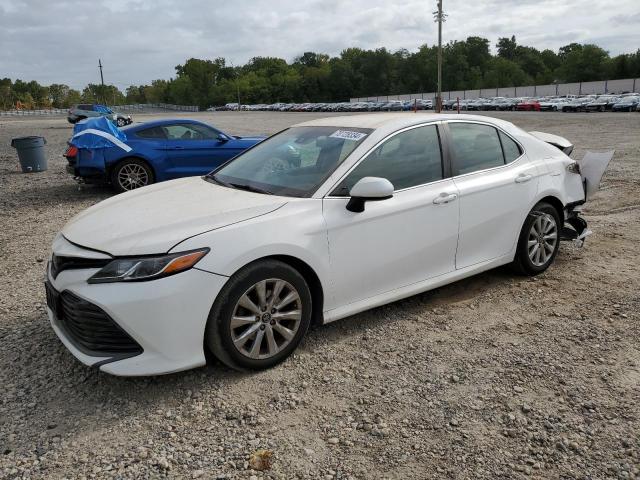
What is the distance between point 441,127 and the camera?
4508 mm

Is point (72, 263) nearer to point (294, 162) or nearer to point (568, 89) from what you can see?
point (294, 162)

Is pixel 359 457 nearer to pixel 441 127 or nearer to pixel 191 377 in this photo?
pixel 191 377

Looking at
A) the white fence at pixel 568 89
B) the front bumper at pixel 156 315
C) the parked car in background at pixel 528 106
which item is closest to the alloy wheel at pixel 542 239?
the front bumper at pixel 156 315

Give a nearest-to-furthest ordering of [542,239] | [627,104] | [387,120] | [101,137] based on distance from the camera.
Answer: [387,120]
[542,239]
[101,137]
[627,104]

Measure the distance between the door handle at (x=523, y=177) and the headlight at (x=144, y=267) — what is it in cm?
296

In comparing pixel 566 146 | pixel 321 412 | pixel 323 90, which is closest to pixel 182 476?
pixel 321 412

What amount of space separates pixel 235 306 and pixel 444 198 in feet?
6.06

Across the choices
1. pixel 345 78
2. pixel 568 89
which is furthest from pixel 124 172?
pixel 345 78

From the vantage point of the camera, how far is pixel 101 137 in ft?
32.2

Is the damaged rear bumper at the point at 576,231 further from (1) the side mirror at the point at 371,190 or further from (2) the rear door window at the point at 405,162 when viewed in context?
(1) the side mirror at the point at 371,190

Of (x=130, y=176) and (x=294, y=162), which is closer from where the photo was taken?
(x=294, y=162)

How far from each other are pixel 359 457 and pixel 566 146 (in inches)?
172

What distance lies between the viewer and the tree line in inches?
4759

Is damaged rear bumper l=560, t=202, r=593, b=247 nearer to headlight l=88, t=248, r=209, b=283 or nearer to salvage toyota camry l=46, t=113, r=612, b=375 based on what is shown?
salvage toyota camry l=46, t=113, r=612, b=375
